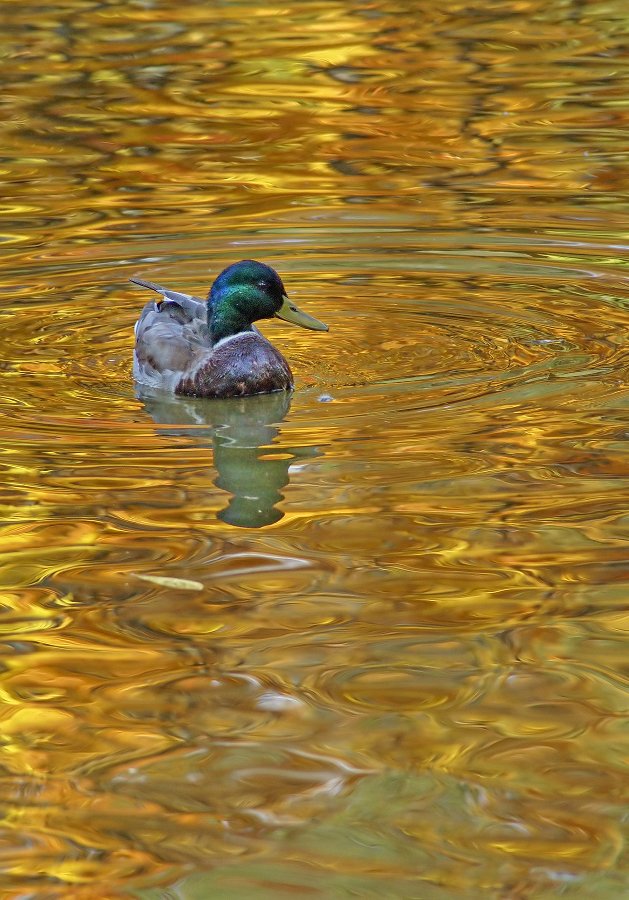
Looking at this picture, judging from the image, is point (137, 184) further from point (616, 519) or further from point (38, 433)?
point (616, 519)

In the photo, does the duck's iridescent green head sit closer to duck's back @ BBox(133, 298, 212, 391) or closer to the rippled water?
duck's back @ BBox(133, 298, 212, 391)

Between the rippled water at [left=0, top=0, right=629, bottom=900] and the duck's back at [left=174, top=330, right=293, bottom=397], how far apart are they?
0.13m

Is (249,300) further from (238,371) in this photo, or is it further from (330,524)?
(330,524)

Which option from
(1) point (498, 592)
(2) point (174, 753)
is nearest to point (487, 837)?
(2) point (174, 753)

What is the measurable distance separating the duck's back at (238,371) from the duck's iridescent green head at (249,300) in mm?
166

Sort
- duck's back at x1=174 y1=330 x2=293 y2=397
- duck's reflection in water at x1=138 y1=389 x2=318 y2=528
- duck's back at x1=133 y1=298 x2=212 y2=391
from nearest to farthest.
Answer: duck's reflection in water at x1=138 y1=389 x2=318 y2=528, duck's back at x1=174 y1=330 x2=293 y2=397, duck's back at x1=133 y1=298 x2=212 y2=391

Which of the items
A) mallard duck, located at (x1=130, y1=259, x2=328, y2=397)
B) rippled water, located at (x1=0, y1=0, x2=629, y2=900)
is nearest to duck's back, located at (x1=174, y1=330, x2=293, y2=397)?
mallard duck, located at (x1=130, y1=259, x2=328, y2=397)

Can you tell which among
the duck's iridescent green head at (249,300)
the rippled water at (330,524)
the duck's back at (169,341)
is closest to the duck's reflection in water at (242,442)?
the rippled water at (330,524)

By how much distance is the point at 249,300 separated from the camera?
9.31 meters

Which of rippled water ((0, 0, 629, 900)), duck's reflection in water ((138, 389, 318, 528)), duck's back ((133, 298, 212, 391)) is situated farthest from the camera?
duck's back ((133, 298, 212, 391))

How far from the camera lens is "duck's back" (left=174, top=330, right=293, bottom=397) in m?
8.84

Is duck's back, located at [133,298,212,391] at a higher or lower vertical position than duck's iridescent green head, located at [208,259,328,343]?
lower

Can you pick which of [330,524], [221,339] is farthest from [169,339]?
[330,524]

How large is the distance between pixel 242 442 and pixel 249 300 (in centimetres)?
140
